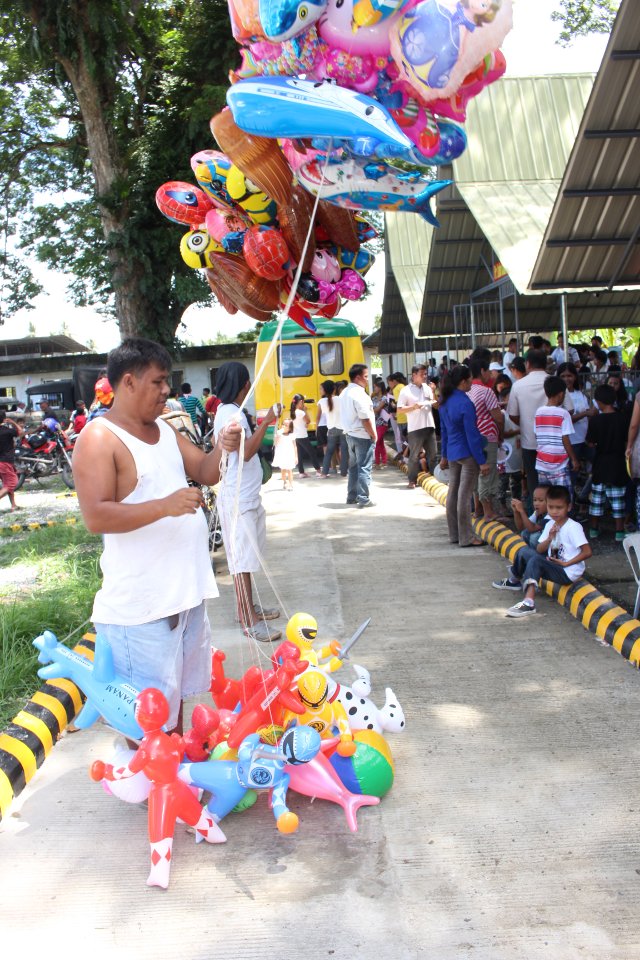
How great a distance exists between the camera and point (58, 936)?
280 cm

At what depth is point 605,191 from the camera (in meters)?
8.79

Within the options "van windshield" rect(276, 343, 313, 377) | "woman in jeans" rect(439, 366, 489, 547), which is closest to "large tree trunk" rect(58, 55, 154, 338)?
"van windshield" rect(276, 343, 313, 377)

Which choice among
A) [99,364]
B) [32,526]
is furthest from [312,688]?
A: [99,364]

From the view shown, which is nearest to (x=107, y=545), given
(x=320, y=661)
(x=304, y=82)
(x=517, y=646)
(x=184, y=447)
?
(x=184, y=447)

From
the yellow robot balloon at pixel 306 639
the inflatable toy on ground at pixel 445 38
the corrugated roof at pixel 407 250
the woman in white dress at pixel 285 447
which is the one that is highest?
the corrugated roof at pixel 407 250

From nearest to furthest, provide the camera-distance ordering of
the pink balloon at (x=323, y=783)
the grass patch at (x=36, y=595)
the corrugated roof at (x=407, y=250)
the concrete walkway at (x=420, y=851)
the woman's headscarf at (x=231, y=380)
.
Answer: the concrete walkway at (x=420, y=851) < the pink balloon at (x=323, y=783) < the grass patch at (x=36, y=595) < the woman's headscarf at (x=231, y=380) < the corrugated roof at (x=407, y=250)

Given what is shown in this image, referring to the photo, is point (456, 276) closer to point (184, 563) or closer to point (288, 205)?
point (288, 205)

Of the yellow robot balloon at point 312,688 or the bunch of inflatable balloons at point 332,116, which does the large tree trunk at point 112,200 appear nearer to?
the bunch of inflatable balloons at point 332,116

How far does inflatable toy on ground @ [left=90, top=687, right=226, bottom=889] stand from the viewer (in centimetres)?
307

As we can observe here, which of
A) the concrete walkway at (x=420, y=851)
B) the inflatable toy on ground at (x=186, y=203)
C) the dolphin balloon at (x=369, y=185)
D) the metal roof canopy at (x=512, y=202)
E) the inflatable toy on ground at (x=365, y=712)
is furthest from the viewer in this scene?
the metal roof canopy at (x=512, y=202)

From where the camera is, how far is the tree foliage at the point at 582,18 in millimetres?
22406

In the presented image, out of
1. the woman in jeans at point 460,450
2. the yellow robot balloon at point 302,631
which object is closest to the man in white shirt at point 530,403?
the woman in jeans at point 460,450

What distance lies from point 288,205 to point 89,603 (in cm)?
326

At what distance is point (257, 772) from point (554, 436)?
500cm
